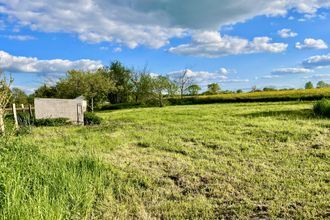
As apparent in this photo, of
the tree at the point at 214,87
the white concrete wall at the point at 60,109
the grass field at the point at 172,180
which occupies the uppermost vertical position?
the tree at the point at 214,87

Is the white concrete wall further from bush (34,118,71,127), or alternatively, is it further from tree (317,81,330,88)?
tree (317,81,330,88)

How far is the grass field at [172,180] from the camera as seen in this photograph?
14.9ft

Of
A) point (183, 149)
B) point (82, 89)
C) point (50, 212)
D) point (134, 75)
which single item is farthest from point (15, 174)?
point (134, 75)

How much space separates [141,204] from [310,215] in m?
2.23

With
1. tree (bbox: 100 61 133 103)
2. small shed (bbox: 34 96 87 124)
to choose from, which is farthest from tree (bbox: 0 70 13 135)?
tree (bbox: 100 61 133 103)

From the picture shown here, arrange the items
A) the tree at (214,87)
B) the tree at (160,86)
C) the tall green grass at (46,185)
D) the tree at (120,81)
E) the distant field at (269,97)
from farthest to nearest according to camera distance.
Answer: the tree at (214,87) < the tree at (120,81) < the tree at (160,86) < the distant field at (269,97) < the tall green grass at (46,185)

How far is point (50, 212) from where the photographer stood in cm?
379

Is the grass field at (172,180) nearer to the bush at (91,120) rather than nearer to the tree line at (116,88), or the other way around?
the bush at (91,120)

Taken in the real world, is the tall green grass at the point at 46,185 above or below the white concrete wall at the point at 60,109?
below

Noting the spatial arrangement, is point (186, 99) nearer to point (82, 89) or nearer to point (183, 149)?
point (82, 89)

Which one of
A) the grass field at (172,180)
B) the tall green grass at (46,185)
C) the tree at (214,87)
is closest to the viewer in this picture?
the tall green grass at (46,185)

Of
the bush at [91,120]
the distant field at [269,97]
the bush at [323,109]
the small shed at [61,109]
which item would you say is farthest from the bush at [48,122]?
the distant field at [269,97]

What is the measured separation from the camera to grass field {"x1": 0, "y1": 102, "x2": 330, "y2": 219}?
4531 millimetres

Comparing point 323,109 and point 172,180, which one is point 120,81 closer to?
point 323,109
